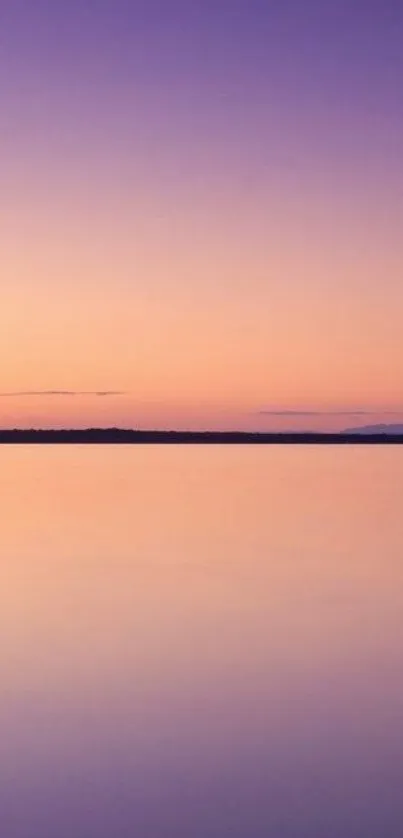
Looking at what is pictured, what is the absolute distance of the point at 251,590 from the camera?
11.0 m

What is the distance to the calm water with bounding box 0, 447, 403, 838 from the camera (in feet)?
17.3

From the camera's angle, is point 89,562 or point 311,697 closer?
point 311,697

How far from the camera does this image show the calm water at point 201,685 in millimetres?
5285

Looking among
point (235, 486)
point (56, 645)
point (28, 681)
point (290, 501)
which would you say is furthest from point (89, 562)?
point (235, 486)

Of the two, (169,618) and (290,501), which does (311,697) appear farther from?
(290,501)

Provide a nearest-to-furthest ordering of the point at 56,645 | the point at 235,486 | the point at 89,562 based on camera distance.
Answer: the point at 56,645 < the point at 89,562 < the point at 235,486

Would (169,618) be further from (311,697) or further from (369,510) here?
(369,510)

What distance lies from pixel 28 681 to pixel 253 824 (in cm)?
272

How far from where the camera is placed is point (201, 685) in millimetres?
7309

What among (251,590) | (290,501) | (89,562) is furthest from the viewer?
(290,501)

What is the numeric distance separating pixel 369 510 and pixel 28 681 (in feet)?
41.1

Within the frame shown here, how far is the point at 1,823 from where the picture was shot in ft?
16.6

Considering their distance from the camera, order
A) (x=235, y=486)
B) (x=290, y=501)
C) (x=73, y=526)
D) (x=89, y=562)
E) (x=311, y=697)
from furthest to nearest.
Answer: (x=235, y=486) < (x=290, y=501) < (x=73, y=526) < (x=89, y=562) < (x=311, y=697)

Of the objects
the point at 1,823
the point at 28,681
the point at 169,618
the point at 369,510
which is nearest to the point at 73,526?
the point at 369,510
